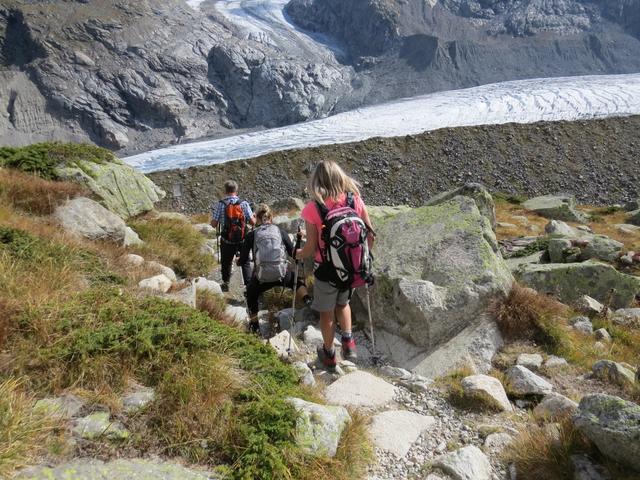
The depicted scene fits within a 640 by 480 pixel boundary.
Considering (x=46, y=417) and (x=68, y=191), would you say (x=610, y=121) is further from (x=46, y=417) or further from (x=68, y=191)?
(x=46, y=417)

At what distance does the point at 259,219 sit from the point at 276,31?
416ft

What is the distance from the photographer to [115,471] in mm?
2398

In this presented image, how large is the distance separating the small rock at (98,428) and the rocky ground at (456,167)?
3353 cm

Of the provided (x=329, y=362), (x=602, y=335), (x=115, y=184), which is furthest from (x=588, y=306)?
(x=115, y=184)

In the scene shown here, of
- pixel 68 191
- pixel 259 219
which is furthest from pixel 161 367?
pixel 68 191

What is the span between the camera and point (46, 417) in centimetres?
247

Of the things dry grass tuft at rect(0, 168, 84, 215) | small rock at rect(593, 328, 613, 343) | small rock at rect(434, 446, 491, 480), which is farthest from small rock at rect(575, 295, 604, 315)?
dry grass tuft at rect(0, 168, 84, 215)

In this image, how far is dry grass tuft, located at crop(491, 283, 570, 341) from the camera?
5969 millimetres

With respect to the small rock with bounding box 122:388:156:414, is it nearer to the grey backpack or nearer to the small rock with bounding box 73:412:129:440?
the small rock with bounding box 73:412:129:440

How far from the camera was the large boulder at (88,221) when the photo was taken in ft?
24.0

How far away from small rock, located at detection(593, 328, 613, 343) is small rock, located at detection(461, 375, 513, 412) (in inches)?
122

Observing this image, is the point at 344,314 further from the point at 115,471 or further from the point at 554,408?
the point at 115,471

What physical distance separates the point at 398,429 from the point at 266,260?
3.17 m

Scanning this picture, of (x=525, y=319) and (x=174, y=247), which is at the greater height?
(x=525, y=319)
